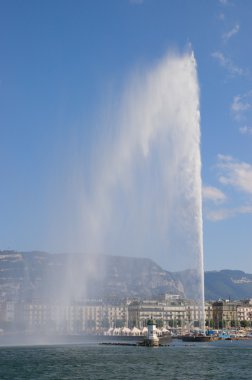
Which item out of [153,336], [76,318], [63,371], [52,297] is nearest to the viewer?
[63,371]

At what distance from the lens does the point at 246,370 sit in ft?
166

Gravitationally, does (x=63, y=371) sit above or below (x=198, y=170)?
below

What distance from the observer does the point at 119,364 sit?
5600 centimetres

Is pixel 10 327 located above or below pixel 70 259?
below

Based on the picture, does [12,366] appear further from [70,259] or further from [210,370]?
[70,259]

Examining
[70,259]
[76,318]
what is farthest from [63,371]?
[76,318]

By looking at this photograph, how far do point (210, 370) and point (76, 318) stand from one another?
503 ft

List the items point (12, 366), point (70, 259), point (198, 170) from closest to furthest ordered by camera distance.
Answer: point (12, 366) < point (198, 170) < point (70, 259)

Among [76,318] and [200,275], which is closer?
[200,275]

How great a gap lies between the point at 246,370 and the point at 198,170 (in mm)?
25477

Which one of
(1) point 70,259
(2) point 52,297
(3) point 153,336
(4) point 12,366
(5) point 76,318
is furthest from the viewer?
(5) point 76,318

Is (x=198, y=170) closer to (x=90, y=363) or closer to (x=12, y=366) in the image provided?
(x=90, y=363)

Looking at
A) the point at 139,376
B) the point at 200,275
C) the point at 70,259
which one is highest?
the point at 70,259

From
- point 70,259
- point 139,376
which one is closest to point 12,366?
point 139,376
